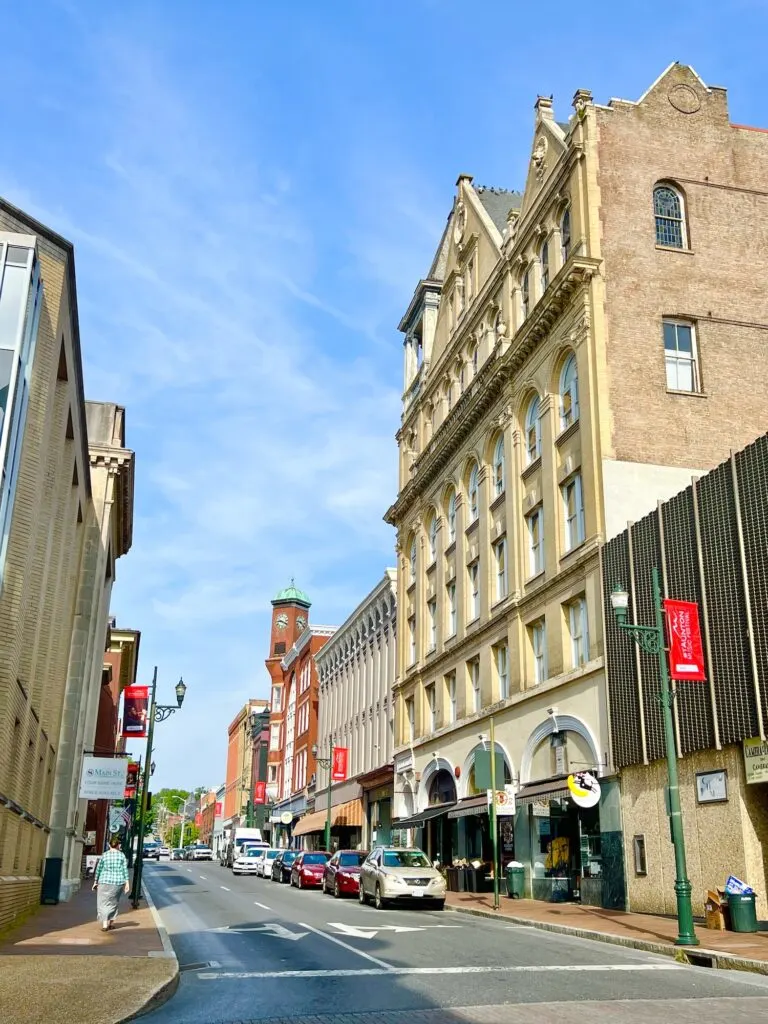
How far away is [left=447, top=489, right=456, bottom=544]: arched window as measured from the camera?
144ft

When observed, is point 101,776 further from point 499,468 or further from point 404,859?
point 499,468

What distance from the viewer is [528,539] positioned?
115 ft

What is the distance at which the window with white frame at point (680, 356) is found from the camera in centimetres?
3180

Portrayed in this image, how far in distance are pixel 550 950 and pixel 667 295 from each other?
22.2 meters

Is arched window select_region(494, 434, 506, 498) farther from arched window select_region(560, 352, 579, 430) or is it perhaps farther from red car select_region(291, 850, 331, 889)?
red car select_region(291, 850, 331, 889)

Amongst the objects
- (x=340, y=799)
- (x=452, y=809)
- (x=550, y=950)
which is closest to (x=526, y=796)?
(x=452, y=809)

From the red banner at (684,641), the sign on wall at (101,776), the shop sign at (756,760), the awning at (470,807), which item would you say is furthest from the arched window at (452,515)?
the shop sign at (756,760)

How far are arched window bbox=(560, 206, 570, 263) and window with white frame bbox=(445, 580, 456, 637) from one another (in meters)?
15.1

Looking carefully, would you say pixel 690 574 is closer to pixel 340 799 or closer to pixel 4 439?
pixel 4 439

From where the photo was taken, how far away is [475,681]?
3938cm

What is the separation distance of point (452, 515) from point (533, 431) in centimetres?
958

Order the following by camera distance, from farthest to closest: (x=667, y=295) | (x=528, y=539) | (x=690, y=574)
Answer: (x=528, y=539) < (x=667, y=295) < (x=690, y=574)

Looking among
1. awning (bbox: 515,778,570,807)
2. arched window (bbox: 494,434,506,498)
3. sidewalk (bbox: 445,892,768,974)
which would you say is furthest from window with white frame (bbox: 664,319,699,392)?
sidewalk (bbox: 445,892,768,974)

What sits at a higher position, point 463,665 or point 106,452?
point 106,452
